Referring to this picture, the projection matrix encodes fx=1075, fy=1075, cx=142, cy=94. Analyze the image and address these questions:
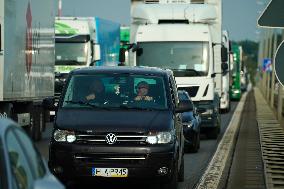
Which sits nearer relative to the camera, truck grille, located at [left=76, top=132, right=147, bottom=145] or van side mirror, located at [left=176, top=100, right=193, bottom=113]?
truck grille, located at [left=76, top=132, right=147, bottom=145]

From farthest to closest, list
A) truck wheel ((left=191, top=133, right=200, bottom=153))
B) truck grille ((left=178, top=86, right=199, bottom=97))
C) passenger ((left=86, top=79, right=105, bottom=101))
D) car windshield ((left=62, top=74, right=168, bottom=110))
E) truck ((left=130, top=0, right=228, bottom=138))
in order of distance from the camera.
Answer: truck grille ((left=178, top=86, right=199, bottom=97)) < truck ((left=130, top=0, right=228, bottom=138)) < truck wheel ((left=191, top=133, right=200, bottom=153)) < passenger ((left=86, top=79, right=105, bottom=101)) < car windshield ((left=62, top=74, right=168, bottom=110))

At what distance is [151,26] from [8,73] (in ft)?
25.7

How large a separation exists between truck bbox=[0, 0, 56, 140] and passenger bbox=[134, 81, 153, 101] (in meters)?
Result: 5.66

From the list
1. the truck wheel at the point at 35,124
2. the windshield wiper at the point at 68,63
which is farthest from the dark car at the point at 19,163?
the windshield wiper at the point at 68,63

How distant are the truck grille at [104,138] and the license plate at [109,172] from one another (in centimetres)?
32

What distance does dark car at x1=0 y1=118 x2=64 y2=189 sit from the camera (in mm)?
6133

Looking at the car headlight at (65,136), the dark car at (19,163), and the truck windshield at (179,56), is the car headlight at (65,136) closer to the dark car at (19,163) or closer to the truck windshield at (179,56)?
the dark car at (19,163)

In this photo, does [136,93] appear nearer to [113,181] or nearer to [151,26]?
[113,181]

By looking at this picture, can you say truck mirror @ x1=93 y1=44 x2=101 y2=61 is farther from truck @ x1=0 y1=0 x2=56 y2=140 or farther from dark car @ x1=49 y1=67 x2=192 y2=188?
dark car @ x1=49 y1=67 x2=192 y2=188

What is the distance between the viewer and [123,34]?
52375 millimetres

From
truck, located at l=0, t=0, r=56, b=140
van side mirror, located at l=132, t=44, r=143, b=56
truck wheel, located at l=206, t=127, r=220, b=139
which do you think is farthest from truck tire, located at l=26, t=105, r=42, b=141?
truck wheel, located at l=206, t=127, r=220, b=139

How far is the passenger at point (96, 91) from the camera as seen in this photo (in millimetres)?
14016

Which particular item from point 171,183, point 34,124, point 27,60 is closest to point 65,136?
point 171,183

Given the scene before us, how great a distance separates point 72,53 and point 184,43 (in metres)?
8.83
